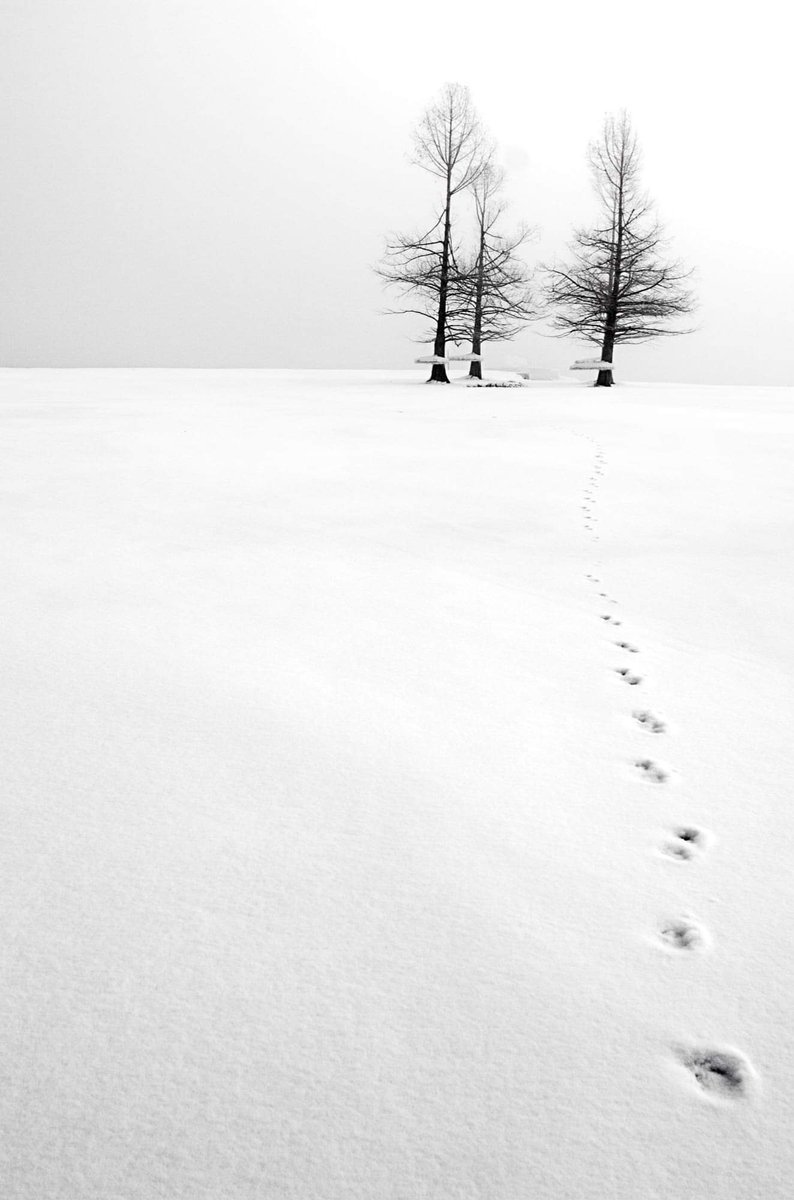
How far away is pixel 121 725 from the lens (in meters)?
2.87

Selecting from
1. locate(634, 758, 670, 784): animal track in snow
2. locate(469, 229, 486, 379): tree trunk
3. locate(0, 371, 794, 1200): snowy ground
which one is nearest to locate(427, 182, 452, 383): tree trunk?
locate(469, 229, 486, 379): tree trunk

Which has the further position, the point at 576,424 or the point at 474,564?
the point at 576,424

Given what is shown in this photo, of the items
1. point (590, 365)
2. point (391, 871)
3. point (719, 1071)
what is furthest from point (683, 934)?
point (590, 365)

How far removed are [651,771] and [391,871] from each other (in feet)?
3.46

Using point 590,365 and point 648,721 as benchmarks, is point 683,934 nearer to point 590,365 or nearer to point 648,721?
point 648,721

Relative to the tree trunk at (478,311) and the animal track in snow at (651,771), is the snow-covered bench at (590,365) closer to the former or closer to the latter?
the tree trunk at (478,311)

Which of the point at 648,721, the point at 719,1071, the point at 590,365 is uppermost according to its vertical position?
the point at 590,365

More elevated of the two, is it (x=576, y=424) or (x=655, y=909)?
(x=576, y=424)

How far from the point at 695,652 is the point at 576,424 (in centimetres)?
890

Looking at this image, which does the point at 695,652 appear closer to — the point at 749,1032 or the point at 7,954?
the point at 749,1032

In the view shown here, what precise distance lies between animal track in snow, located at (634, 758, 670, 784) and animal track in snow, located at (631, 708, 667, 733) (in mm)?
275

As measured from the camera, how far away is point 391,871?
2.16 meters

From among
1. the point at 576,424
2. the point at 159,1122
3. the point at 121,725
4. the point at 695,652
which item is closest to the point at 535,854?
the point at 159,1122

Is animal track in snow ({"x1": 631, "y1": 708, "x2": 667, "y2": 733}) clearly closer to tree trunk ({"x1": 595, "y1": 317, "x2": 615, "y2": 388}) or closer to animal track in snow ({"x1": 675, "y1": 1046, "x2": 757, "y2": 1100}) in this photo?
animal track in snow ({"x1": 675, "y1": 1046, "x2": 757, "y2": 1100})
